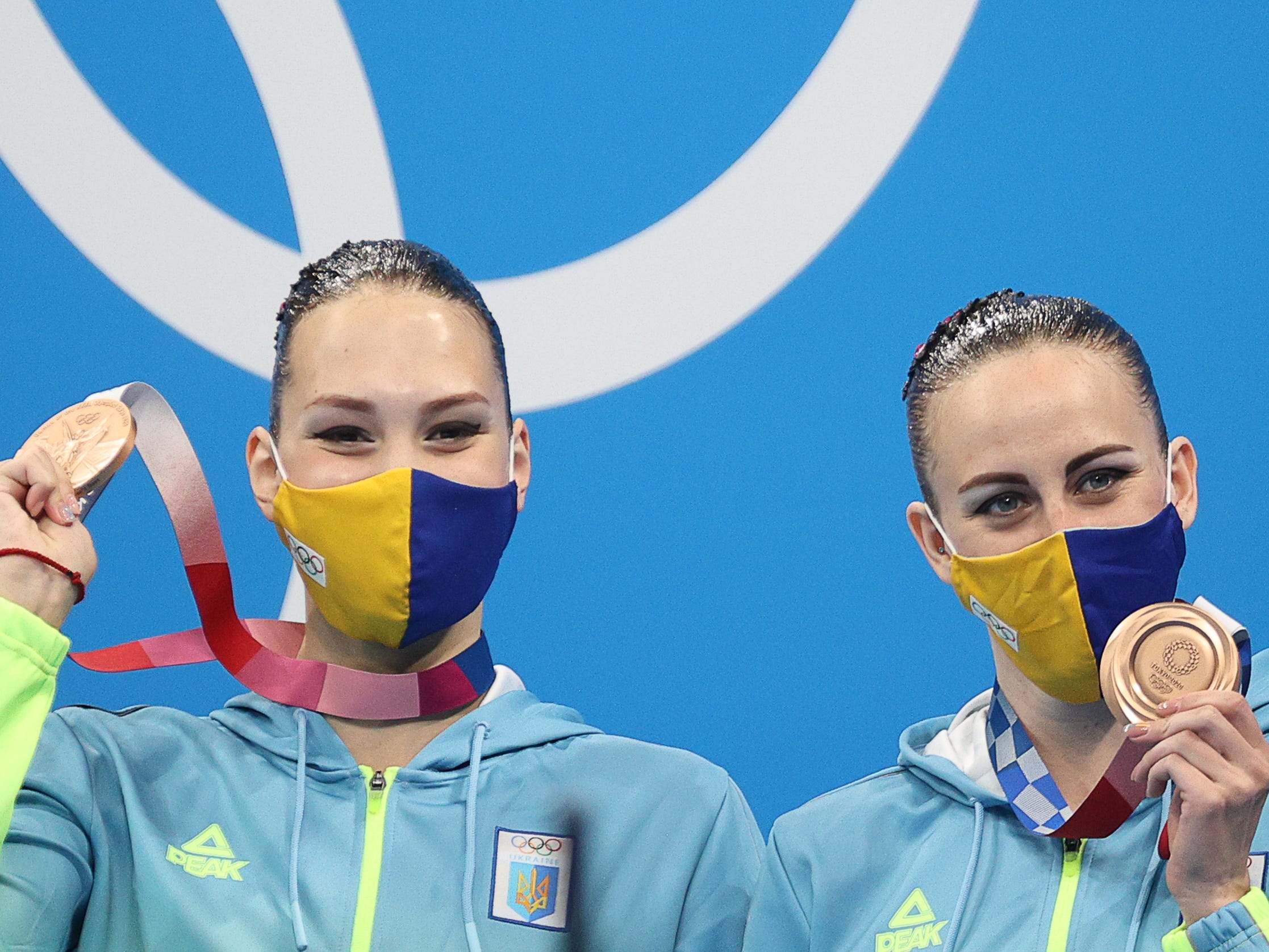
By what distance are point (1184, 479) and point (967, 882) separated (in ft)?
2.29

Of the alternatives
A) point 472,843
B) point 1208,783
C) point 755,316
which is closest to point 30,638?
point 472,843

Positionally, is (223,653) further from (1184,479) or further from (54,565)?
(1184,479)

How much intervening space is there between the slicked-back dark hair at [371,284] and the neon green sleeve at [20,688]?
1.96 ft

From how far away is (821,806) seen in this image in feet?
8.69

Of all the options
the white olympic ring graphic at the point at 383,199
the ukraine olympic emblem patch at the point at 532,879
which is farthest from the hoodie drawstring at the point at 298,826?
the white olympic ring graphic at the point at 383,199

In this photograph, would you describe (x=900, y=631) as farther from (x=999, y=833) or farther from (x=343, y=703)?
(x=343, y=703)

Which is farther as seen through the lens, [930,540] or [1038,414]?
[930,540]

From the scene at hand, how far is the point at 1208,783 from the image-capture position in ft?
6.57

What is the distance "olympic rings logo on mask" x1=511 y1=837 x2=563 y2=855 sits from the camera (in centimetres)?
251

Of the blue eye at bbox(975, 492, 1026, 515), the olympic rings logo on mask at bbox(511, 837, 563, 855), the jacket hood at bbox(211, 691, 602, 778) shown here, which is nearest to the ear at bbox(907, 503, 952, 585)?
the blue eye at bbox(975, 492, 1026, 515)

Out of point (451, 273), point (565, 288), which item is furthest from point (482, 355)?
point (565, 288)

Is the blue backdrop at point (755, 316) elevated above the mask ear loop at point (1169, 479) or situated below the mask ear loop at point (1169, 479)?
above

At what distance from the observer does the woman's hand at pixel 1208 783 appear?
2.00m

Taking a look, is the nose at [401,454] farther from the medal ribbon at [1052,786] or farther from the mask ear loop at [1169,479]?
the mask ear loop at [1169,479]
